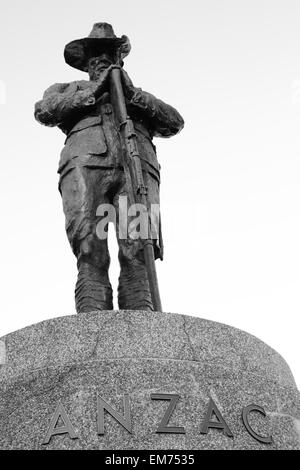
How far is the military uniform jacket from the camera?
767 cm

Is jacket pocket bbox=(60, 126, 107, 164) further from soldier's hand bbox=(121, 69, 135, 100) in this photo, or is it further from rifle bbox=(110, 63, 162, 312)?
soldier's hand bbox=(121, 69, 135, 100)

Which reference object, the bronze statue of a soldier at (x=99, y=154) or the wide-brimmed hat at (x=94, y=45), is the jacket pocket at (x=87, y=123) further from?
the wide-brimmed hat at (x=94, y=45)

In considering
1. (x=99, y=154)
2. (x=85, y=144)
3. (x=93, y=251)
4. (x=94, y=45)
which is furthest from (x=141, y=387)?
(x=94, y=45)

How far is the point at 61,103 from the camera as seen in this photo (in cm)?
795

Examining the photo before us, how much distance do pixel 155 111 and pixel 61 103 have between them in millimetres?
974

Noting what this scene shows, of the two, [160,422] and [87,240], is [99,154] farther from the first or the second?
[160,422]

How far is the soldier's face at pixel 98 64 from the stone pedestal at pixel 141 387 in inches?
140

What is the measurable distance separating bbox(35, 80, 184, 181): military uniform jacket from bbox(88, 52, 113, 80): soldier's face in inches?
9.5

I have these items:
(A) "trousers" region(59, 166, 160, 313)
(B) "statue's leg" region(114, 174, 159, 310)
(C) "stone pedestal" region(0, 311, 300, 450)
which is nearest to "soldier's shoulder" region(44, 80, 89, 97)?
(A) "trousers" region(59, 166, 160, 313)

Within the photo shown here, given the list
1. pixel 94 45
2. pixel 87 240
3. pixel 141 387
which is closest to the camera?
pixel 141 387

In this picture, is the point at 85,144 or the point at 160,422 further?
the point at 85,144

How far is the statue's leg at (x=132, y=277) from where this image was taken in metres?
7.32
